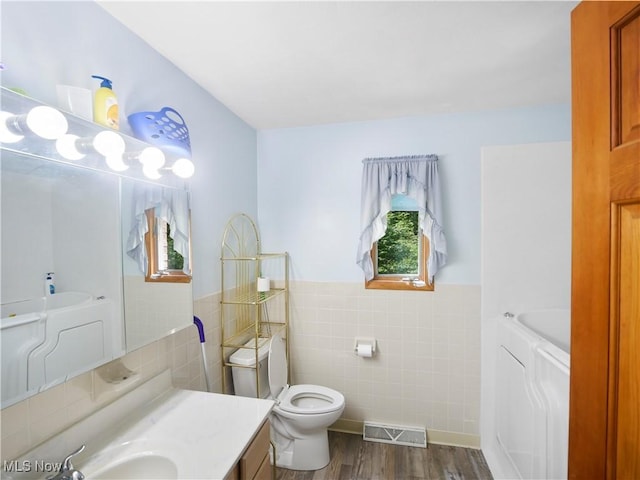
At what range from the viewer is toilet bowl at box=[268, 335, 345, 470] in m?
1.95

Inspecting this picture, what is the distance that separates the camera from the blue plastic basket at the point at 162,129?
4.32ft

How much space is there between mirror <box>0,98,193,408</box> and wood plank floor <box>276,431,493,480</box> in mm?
1513

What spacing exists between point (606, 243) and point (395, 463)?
202 cm

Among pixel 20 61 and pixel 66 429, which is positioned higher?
pixel 20 61

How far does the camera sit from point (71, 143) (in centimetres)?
100

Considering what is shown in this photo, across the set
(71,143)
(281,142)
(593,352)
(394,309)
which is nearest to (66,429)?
(71,143)

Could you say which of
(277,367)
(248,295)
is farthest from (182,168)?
(277,367)

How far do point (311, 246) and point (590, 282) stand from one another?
6.31ft

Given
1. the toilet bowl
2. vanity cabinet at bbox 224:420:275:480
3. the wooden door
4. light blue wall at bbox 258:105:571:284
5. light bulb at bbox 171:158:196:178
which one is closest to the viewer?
the wooden door

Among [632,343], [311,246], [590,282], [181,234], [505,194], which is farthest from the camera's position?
[311,246]

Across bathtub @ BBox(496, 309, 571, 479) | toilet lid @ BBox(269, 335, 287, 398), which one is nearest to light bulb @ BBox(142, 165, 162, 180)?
toilet lid @ BBox(269, 335, 287, 398)

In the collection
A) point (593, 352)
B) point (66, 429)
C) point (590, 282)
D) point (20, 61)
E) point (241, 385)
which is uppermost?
point (20, 61)

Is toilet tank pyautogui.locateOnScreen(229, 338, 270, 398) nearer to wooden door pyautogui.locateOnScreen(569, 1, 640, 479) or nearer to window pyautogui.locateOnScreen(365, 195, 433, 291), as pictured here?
window pyautogui.locateOnScreen(365, 195, 433, 291)

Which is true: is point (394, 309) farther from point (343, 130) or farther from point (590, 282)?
point (590, 282)
